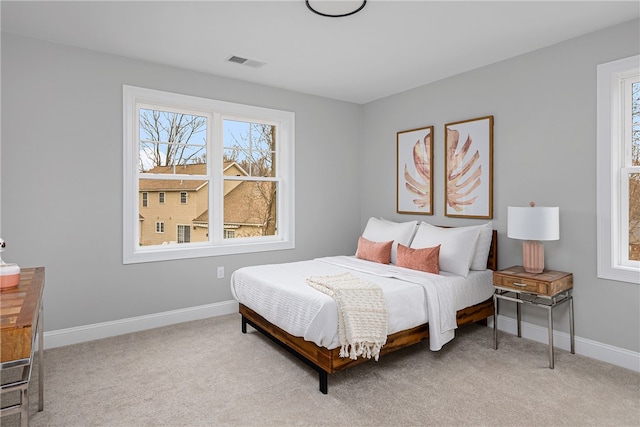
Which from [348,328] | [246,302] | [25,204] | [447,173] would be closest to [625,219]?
[447,173]

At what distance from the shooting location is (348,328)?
2.39 m

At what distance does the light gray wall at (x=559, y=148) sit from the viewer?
2.92m

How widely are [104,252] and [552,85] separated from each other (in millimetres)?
4314

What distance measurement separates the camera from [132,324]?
356cm

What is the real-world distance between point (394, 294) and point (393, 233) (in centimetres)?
147

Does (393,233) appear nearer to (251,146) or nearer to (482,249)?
(482,249)

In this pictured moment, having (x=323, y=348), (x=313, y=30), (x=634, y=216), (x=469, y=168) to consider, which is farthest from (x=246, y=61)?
(x=634, y=216)

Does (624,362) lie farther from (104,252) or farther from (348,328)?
(104,252)

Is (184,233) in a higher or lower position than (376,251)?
higher

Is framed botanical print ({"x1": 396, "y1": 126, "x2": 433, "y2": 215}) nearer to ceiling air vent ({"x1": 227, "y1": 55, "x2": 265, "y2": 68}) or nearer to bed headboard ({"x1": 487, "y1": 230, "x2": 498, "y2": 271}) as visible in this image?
bed headboard ({"x1": 487, "y1": 230, "x2": 498, "y2": 271})

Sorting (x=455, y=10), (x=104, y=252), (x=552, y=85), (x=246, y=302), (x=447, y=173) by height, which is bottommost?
(x=246, y=302)

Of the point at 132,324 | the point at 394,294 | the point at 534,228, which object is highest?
the point at 534,228

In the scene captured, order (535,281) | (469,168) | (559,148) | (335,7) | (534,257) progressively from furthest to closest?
1. (469,168)
2. (559,148)
3. (534,257)
4. (535,281)
5. (335,7)

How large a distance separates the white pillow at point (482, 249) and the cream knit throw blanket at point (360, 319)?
1376 millimetres
